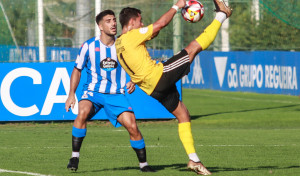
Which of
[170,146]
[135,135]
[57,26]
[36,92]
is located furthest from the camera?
[57,26]

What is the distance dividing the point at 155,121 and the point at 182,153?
6.33 m

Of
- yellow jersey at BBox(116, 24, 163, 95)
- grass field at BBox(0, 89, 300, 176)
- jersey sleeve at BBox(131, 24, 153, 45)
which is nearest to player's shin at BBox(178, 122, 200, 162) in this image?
grass field at BBox(0, 89, 300, 176)

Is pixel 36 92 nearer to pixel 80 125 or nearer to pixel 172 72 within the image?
pixel 80 125

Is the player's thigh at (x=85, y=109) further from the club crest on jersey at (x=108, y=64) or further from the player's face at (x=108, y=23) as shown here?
the player's face at (x=108, y=23)

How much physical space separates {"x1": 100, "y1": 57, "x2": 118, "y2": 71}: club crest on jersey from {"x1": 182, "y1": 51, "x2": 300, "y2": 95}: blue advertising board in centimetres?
1717

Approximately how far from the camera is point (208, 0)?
20344 millimetres

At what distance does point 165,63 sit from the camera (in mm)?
8812

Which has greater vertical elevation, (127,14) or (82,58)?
(127,14)

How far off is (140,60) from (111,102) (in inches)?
38.5

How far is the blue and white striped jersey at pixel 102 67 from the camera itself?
9.77 m

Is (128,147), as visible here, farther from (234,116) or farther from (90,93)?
(234,116)

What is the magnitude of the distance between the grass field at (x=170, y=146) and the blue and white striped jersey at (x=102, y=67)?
1.09 meters

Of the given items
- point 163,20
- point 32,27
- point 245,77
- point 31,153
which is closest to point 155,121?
point 32,27

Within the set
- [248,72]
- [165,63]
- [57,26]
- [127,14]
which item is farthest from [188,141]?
[248,72]
